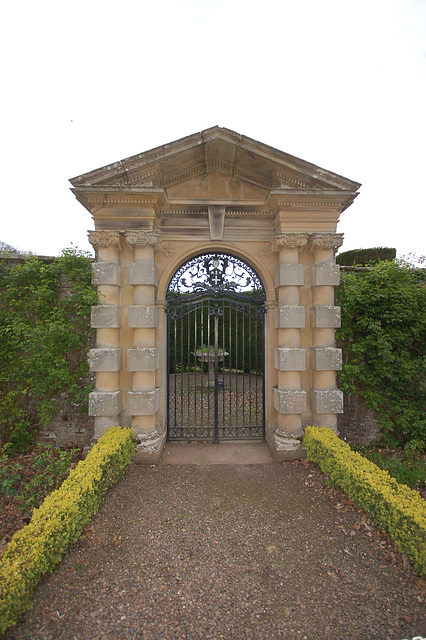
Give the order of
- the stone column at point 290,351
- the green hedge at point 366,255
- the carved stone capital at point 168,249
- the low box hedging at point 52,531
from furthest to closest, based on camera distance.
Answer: the green hedge at point 366,255
the carved stone capital at point 168,249
the stone column at point 290,351
the low box hedging at point 52,531

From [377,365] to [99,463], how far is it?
5057 millimetres

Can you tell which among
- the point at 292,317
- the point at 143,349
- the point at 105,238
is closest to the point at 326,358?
the point at 292,317

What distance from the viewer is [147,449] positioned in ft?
16.5

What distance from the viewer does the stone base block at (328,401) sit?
5.16 m

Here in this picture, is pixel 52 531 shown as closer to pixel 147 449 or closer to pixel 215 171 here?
pixel 147 449

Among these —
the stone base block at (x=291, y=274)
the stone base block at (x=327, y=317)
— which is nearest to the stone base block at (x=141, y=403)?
the stone base block at (x=291, y=274)

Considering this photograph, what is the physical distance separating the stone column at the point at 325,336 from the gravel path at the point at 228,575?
1.45 m

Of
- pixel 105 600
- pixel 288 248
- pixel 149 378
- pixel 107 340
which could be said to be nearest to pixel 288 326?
pixel 288 248

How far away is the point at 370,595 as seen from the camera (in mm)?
2600

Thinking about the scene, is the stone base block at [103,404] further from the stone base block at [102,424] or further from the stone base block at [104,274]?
the stone base block at [104,274]

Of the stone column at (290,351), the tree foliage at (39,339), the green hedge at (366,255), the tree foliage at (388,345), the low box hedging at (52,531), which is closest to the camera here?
the low box hedging at (52,531)

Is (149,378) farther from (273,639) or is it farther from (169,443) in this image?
(273,639)

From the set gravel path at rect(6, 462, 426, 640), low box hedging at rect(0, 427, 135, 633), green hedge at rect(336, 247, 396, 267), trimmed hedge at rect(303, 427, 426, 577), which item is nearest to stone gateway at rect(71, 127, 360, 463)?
trimmed hedge at rect(303, 427, 426, 577)

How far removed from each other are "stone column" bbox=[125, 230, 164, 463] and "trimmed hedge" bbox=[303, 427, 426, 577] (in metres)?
2.80
